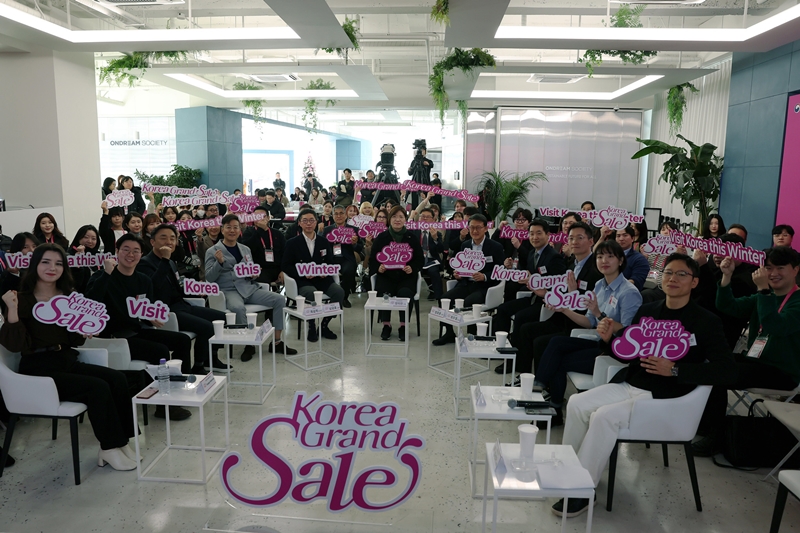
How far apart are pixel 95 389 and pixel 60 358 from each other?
0.35 meters

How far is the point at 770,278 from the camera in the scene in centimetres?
360

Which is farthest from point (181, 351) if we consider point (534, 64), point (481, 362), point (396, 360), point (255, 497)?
point (534, 64)

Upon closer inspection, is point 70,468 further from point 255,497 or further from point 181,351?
point 255,497

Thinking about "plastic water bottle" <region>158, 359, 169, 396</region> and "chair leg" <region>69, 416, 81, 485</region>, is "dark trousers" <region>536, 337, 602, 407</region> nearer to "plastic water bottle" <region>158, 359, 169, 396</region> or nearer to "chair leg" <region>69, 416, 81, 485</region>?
"plastic water bottle" <region>158, 359, 169, 396</region>

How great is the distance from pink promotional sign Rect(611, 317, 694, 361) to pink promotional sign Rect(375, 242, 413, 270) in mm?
3210

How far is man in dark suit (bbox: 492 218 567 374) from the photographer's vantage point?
5.06 metres

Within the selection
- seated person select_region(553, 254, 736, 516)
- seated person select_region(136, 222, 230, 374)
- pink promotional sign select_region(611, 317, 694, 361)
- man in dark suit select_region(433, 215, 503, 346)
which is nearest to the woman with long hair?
seated person select_region(136, 222, 230, 374)

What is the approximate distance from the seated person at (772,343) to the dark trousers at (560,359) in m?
0.80

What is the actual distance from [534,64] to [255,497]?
8.20m

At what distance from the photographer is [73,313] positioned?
3.32m

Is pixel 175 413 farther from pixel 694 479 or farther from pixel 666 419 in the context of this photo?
pixel 694 479

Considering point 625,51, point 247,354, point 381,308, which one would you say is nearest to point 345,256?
point 381,308

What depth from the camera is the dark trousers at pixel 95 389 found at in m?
3.26

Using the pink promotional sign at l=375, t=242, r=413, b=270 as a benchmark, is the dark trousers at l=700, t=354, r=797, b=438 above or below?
below
